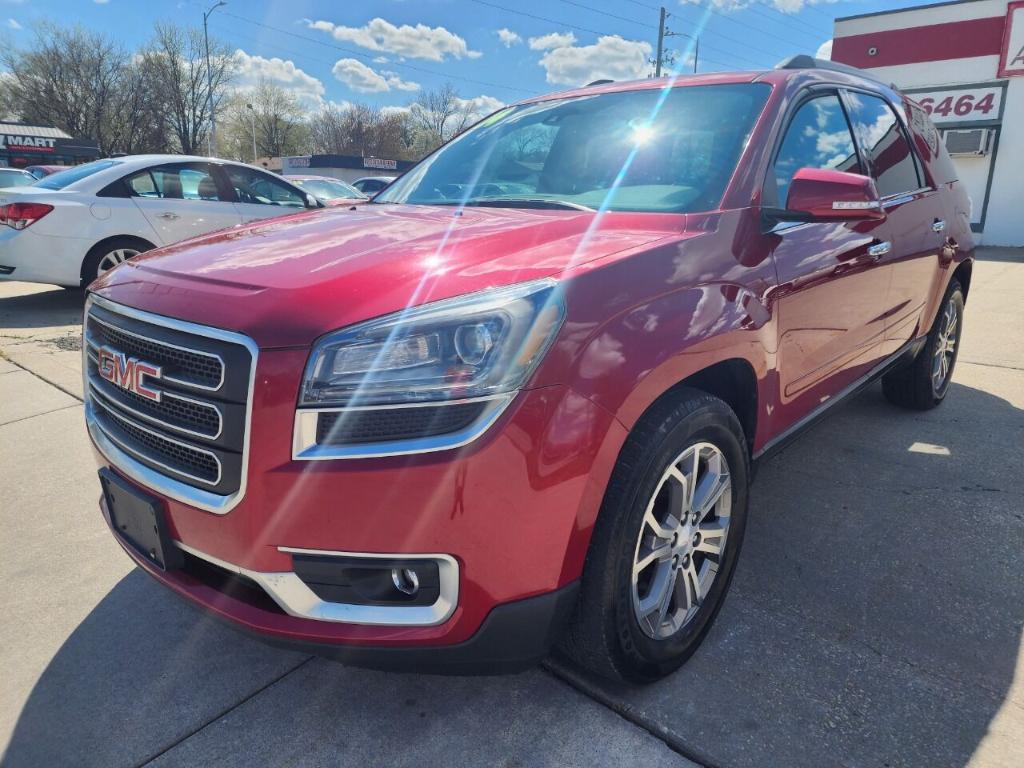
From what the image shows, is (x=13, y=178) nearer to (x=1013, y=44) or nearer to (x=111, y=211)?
(x=111, y=211)

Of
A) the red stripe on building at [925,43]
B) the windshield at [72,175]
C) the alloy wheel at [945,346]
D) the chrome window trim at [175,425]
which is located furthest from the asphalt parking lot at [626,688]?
the red stripe on building at [925,43]

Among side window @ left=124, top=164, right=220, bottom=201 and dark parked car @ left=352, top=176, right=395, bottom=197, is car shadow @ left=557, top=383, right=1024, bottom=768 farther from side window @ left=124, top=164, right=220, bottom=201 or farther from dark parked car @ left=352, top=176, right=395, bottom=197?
side window @ left=124, top=164, right=220, bottom=201

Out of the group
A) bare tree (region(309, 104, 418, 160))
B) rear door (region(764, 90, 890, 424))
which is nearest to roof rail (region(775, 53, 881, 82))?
rear door (region(764, 90, 890, 424))

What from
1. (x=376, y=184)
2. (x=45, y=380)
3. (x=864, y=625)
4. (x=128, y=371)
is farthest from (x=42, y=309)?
(x=864, y=625)

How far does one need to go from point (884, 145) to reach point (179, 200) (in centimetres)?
650

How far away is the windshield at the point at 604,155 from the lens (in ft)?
7.82

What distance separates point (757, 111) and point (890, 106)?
162cm

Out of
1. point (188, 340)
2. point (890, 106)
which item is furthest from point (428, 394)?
point (890, 106)

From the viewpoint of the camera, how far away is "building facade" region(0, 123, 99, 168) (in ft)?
142

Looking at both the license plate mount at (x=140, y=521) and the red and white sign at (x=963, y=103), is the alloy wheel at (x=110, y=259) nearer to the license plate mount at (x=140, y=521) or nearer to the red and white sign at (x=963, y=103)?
the license plate mount at (x=140, y=521)

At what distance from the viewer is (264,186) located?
7.93 meters

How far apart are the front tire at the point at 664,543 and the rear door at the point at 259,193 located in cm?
660

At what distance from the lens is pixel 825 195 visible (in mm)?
2223

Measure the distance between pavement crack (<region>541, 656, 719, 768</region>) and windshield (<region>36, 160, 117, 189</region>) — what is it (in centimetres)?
705
